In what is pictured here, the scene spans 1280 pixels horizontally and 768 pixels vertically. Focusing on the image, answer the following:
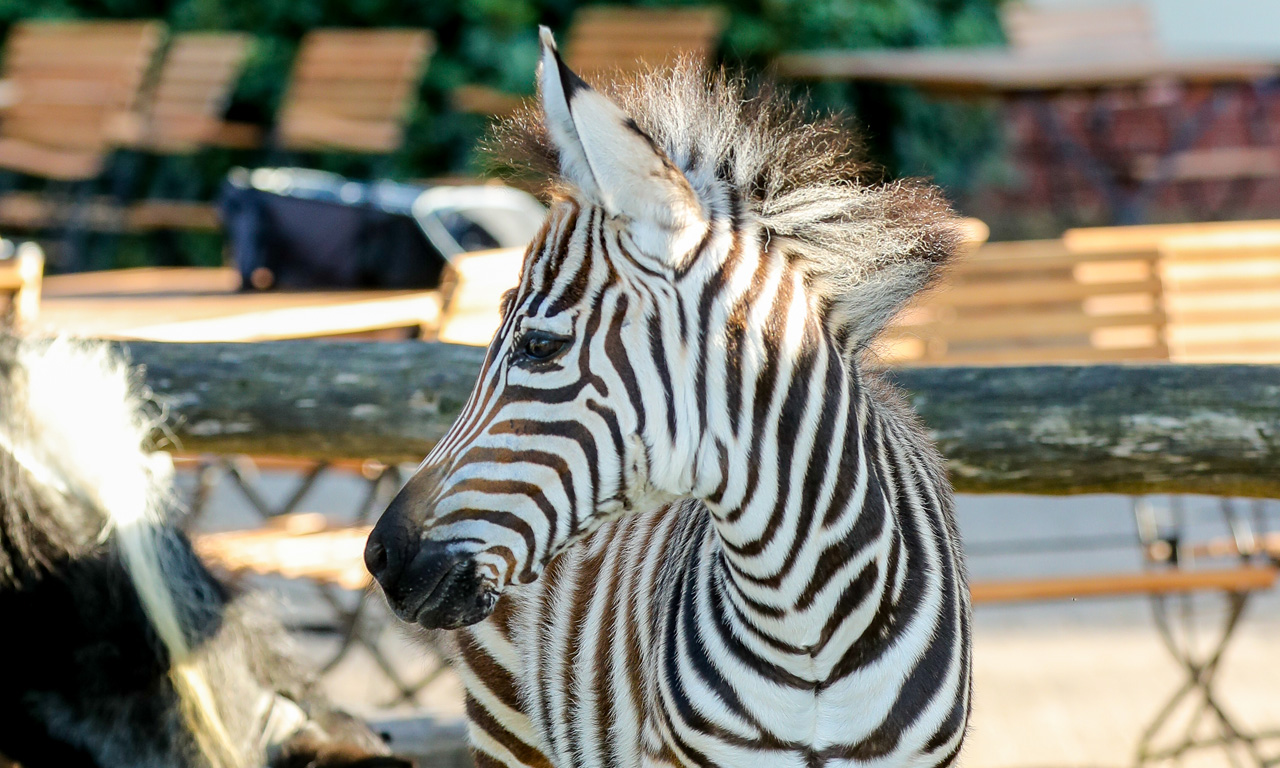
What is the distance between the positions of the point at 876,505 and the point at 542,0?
794 centimetres

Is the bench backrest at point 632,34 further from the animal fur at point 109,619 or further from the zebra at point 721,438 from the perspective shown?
the zebra at point 721,438

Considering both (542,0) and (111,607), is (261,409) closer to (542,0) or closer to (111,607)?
(111,607)

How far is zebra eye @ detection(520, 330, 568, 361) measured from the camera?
5.32 feet

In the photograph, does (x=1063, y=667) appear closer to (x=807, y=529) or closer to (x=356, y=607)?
(x=356, y=607)

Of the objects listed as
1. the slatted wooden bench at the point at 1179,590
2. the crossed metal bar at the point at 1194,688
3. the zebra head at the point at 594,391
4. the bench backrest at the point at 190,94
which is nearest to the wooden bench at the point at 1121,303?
the crossed metal bar at the point at 1194,688

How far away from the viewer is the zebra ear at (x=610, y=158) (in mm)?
1516

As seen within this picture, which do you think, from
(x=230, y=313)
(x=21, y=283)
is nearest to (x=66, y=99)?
(x=230, y=313)

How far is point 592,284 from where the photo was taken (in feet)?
5.32

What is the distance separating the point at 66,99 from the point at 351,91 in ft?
5.65

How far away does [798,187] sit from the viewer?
170cm

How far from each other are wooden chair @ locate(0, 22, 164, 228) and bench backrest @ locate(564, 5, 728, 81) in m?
2.78

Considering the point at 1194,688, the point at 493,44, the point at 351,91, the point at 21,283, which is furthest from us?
the point at 493,44

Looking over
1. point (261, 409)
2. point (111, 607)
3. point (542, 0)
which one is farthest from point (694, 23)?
point (111, 607)

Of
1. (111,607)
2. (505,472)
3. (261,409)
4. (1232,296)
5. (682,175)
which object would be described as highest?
(1232,296)
